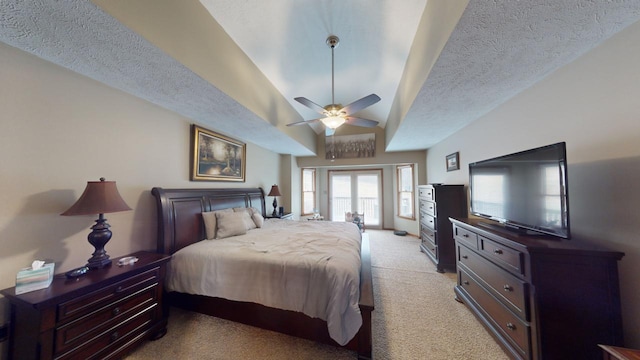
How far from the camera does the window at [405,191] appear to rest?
17.8 ft

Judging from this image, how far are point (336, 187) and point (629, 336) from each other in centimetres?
562

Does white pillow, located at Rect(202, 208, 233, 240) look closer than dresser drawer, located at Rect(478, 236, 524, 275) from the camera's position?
No

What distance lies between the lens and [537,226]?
1555 mm

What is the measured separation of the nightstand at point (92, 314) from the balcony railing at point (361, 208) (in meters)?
5.17

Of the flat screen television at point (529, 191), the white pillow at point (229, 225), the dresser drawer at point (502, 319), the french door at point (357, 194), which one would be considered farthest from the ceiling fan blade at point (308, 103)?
the french door at point (357, 194)

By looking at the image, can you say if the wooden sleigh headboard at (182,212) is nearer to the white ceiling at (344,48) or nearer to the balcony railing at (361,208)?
the white ceiling at (344,48)

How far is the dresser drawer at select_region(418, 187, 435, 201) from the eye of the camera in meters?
3.53

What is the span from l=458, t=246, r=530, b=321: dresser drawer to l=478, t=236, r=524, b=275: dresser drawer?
0.07 meters

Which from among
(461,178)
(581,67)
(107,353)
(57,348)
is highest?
(581,67)

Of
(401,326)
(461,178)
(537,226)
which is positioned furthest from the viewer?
(461,178)

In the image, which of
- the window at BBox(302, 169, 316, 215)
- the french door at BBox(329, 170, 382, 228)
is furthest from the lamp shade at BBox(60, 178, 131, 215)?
the french door at BBox(329, 170, 382, 228)

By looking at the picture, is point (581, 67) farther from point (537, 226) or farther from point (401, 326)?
point (401, 326)

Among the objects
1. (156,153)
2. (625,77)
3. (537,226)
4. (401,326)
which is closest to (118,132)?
(156,153)

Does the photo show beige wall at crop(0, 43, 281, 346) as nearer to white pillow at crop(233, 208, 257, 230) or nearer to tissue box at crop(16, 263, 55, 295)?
tissue box at crop(16, 263, 55, 295)
